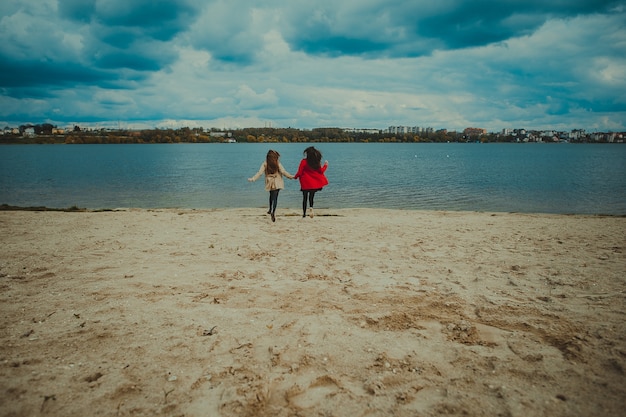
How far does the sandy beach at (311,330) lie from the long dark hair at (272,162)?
4.61 metres

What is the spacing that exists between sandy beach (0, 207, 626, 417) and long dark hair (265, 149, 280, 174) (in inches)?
181

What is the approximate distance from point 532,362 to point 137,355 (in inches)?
202

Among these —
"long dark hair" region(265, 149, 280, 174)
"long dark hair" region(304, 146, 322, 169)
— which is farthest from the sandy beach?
"long dark hair" region(304, 146, 322, 169)

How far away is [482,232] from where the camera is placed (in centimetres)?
1203

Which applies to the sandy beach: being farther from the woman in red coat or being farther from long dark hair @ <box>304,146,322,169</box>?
long dark hair @ <box>304,146,322,169</box>

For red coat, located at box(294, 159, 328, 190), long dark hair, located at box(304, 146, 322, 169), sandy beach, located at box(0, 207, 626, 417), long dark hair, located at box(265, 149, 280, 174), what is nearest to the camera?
sandy beach, located at box(0, 207, 626, 417)

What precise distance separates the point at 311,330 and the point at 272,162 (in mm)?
9249

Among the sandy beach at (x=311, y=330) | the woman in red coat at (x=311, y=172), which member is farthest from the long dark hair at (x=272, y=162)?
the sandy beach at (x=311, y=330)

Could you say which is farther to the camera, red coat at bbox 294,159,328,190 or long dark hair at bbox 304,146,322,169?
red coat at bbox 294,159,328,190

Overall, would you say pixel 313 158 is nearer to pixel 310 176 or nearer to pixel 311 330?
pixel 310 176

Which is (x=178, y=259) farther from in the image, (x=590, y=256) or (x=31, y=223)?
(x=590, y=256)

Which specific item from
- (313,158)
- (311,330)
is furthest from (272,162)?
(311,330)

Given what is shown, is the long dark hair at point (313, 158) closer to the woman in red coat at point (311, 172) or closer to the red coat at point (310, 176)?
the woman in red coat at point (311, 172)

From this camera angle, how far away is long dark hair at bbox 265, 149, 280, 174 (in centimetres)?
1342
